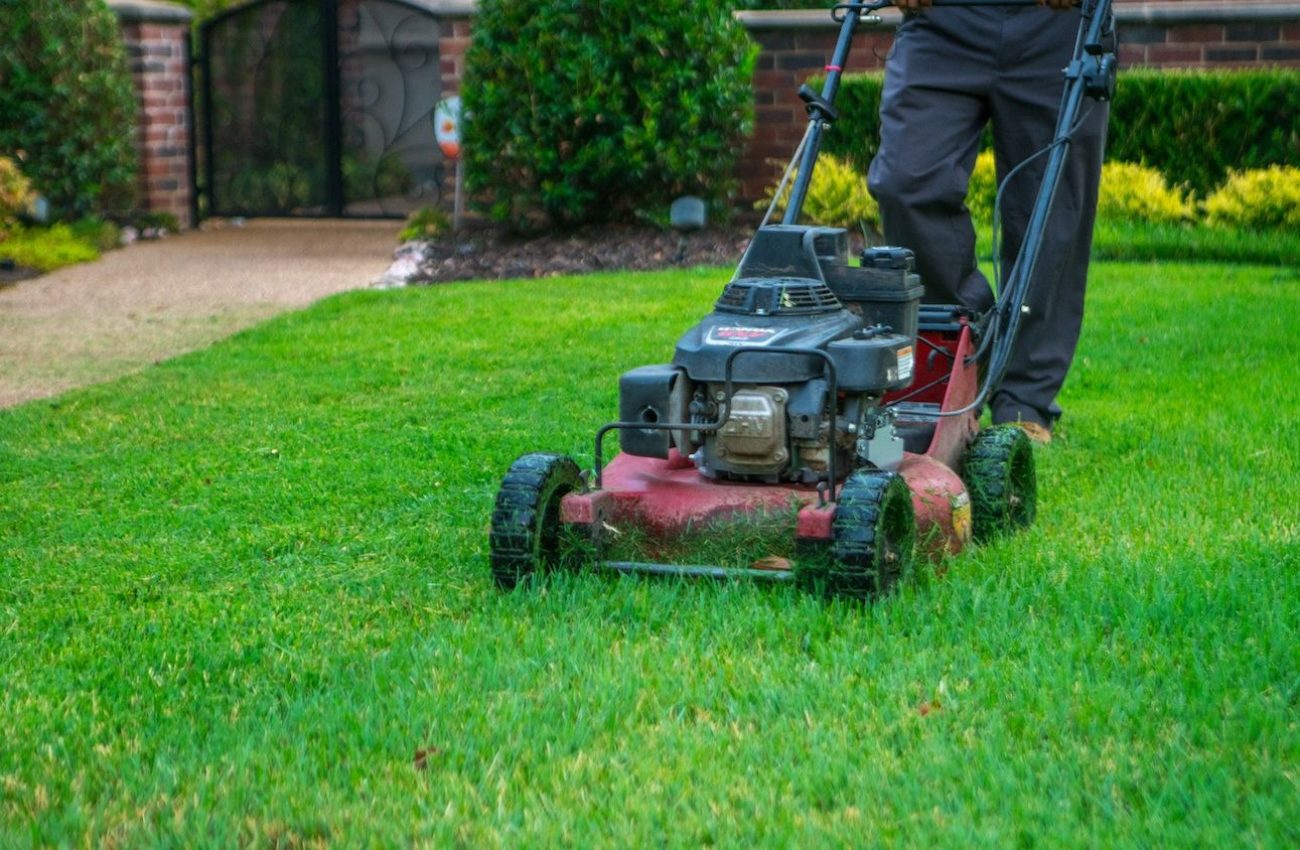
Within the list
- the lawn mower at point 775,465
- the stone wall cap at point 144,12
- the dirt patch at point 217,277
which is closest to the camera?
the lawn mower at point 775,465

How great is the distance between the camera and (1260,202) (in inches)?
380

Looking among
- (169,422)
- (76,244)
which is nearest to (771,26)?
(76,244)

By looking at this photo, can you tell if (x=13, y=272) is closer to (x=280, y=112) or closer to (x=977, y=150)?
(x=280, y=112)

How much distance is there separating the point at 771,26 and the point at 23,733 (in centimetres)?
887

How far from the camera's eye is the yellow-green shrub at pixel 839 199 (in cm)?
997

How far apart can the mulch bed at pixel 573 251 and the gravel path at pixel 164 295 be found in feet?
1.30

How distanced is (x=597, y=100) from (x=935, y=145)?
521 centimetres

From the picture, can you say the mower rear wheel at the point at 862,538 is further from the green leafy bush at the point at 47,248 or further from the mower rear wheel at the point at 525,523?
the green leafy bush at the point at 47,248

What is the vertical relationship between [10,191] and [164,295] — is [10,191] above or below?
above

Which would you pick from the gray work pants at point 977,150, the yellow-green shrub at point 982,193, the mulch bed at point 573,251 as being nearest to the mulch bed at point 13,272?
the mulch bed at point 573,251

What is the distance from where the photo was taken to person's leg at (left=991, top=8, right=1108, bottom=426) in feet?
16.1

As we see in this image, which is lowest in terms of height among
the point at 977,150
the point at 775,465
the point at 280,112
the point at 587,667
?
the point at 587,667

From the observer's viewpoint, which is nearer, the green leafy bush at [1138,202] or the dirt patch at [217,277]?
the dirt patch at [217,277]

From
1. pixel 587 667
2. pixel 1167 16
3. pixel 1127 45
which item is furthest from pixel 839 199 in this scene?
pixel 587 667
